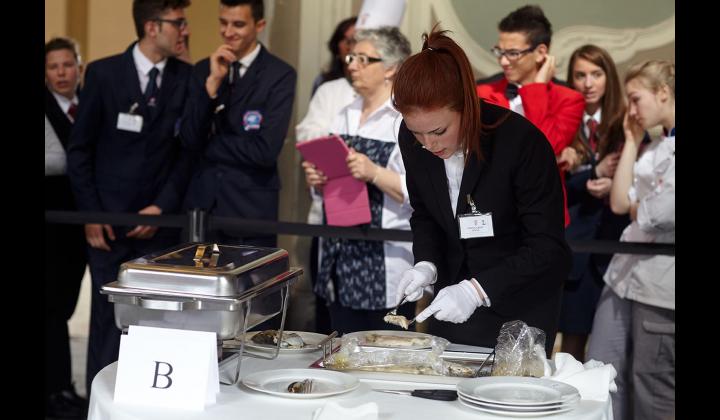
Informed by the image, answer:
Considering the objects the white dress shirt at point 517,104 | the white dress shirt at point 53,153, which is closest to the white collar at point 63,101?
the white dress shirt at point 53,153

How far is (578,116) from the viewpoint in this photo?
3.61 m

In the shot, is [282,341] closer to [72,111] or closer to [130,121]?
[130,121]

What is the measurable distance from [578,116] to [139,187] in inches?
67.3

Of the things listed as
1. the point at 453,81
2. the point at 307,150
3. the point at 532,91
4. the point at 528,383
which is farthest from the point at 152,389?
the point at 532,91

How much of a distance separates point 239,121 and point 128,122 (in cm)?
44

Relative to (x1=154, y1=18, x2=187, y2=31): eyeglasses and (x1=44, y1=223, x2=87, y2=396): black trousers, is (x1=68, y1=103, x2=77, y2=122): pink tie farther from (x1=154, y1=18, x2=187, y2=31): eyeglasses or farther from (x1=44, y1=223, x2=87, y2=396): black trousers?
(x1=154, y1=18, x2=187, y2=31): eyeglasses

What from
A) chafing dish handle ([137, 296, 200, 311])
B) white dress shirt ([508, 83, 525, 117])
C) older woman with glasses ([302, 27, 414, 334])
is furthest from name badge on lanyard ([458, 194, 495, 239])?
white dress shirt ([508, 83, 525, 117])

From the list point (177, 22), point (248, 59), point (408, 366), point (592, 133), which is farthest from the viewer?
point (177, 22)

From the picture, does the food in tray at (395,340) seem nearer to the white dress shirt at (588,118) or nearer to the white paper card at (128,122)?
the white dress shirt at (588,118)

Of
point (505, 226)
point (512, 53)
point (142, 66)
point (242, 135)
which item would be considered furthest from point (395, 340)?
point (142, 66)

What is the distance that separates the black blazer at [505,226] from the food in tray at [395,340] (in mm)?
198

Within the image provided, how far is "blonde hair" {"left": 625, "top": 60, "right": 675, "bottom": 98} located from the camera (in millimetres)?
3572

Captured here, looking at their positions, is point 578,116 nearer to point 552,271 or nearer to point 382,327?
point 382,327

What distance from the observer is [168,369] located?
173cm
